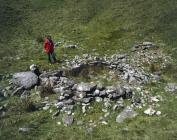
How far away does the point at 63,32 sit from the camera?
3509cm

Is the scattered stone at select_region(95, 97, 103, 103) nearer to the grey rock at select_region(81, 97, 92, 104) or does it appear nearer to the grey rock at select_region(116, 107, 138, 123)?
the grey rock at select_region(81, 97, 92, 104)

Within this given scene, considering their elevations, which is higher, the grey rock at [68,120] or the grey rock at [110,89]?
the grey rock at [110,89]

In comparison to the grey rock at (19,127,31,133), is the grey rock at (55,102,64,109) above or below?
above

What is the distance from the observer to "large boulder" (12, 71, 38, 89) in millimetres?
24781

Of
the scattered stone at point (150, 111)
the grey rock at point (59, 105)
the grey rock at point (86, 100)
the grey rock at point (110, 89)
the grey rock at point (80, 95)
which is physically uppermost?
the grey rock at point (110, 89)

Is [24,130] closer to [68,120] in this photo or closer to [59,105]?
[68,120]

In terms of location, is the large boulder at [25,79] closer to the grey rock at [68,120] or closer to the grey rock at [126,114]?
the grey rock at [68,120]

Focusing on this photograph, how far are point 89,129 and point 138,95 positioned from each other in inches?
174

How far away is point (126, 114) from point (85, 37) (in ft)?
43.2

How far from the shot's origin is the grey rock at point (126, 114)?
21944mm

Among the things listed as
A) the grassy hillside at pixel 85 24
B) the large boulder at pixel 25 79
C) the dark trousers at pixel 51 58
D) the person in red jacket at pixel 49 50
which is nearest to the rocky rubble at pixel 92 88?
the large boulder at pixel 25 79

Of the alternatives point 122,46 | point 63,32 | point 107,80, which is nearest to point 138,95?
point 107,80

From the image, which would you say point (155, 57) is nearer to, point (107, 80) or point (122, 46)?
point (122, 46)

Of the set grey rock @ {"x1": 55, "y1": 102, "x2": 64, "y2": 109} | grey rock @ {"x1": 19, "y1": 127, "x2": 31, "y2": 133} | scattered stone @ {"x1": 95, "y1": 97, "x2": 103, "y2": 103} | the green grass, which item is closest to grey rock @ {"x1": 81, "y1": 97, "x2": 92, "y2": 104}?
scattered stone @ {"x1": 95, "y1": 97, "x2": 103, "y2": 103}
